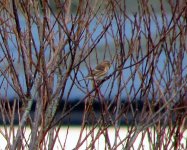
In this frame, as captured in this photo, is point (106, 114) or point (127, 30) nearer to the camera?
point (106, 114)

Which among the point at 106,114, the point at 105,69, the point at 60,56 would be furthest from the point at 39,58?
the point at 105,69

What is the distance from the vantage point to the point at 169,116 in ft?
15.2

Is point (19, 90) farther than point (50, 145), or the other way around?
point (50, 145)

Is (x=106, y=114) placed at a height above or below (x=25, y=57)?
below

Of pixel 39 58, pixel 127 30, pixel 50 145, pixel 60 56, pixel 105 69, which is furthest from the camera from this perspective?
pixel 127 30

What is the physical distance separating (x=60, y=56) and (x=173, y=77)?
98 centimetres

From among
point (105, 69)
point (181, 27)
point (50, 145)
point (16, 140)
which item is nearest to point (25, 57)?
point (16, 140)

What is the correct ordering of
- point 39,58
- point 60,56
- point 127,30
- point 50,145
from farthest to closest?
point 127,30
point 50,145
point 60,56
point 39,58

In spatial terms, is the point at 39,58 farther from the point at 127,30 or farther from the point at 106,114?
the point at 127,30

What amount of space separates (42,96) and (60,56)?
37cm

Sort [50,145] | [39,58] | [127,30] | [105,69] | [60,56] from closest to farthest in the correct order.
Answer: [39,58] < [60,56] < [50,145] < [105,69] < [127,30]

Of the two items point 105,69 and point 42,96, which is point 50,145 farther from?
point 105,69

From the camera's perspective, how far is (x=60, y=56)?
164 inches

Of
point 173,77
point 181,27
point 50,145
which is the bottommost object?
point 50,145
